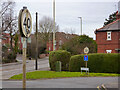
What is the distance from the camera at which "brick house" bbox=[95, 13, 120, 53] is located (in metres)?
32.0

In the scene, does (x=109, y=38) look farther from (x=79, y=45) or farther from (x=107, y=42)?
(x=79, y=45)

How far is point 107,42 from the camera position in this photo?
108 feet

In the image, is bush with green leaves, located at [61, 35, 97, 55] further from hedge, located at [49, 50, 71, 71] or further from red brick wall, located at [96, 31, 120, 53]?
hedge, located at [49, 50, 71, 71]

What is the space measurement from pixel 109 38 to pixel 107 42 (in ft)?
2.29

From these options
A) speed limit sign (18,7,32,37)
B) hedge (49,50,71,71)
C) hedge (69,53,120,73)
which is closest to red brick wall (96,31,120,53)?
hedge (49,50,71,71)

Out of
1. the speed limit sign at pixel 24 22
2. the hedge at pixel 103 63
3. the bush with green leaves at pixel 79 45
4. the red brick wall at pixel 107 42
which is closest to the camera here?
the speed limit sign at pixel 24 22

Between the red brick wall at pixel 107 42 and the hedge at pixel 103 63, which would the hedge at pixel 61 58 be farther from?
the red brick wall at pixel 107 42

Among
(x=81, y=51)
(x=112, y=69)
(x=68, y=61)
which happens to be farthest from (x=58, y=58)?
(x=81, y=51)

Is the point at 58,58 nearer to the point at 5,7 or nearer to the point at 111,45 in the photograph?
the point at 111,45

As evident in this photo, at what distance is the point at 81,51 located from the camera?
126 feet

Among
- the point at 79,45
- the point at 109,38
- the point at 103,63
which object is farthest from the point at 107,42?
the point at 103,63

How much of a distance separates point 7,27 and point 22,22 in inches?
1684

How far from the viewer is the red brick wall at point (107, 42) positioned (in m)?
32.0

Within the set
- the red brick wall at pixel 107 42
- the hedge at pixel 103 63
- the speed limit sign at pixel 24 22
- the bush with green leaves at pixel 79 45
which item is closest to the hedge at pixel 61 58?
the hedge at pixel 103 63
